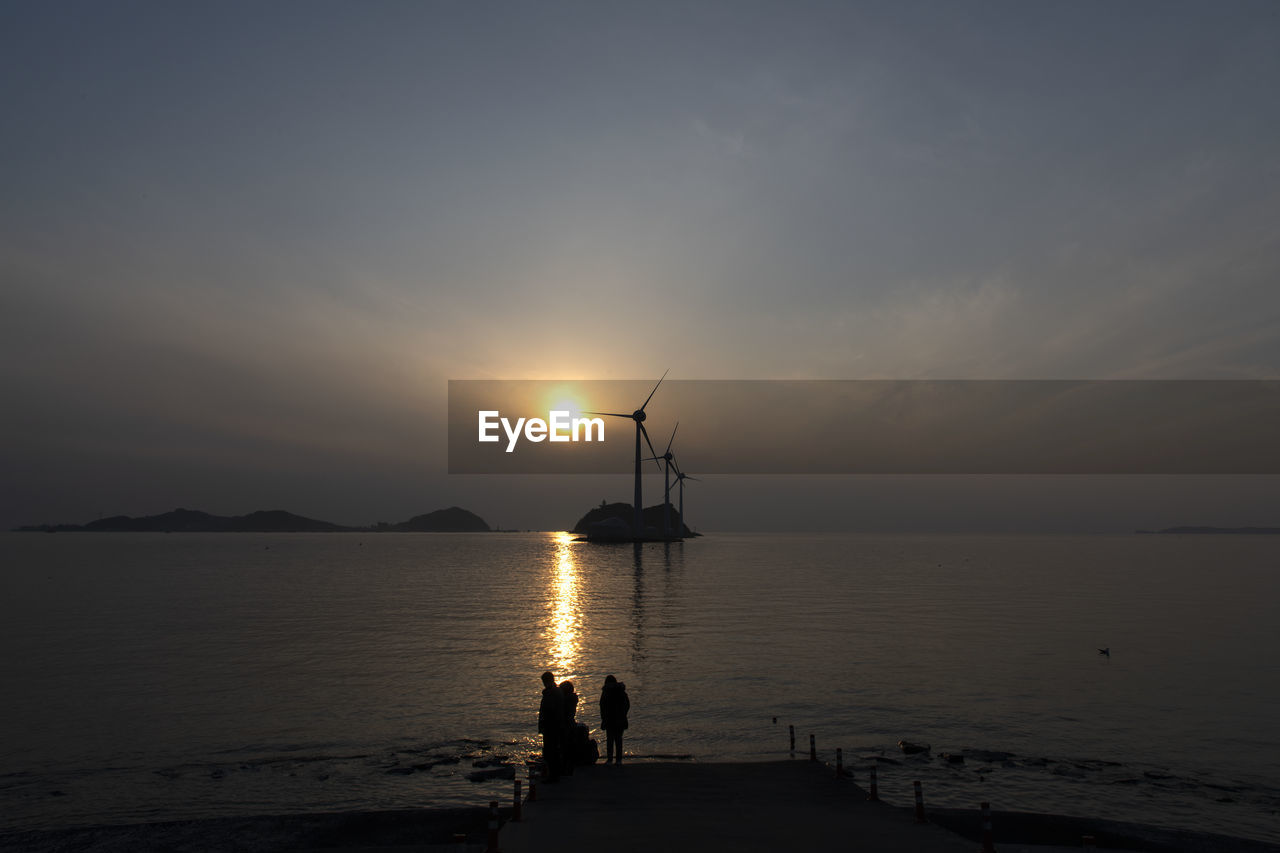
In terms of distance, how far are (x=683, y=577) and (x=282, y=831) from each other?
12581 cm

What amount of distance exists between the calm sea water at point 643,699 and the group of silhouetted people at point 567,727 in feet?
14.0

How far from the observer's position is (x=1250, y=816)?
22719mm

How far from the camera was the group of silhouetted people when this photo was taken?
19516mm

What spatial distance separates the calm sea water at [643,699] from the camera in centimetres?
2508

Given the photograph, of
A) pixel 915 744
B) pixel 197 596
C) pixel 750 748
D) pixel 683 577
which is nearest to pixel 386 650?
pixel 750 748

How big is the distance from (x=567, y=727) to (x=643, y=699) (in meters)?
19.1

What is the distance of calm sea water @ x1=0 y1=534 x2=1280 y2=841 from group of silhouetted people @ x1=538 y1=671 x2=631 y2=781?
14.0 ft

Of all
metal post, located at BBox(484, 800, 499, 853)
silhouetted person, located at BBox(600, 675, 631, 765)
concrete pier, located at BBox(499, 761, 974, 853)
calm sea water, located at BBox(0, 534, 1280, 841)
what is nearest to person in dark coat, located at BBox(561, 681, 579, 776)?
concrete pier, located at BBox(499, 761, 974, 853)

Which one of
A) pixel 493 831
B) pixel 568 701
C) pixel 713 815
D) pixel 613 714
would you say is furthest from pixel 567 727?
pixel 493 831

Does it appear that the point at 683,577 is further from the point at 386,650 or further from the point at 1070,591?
the point at 386,650

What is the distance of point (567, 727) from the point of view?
20531mm

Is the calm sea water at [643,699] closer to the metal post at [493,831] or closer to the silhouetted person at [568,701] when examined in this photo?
the silhouetted person at [568,701]

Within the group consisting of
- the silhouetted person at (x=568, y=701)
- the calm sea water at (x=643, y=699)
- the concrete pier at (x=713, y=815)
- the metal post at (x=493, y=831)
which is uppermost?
the silhouetted person at (x=568, y=701)

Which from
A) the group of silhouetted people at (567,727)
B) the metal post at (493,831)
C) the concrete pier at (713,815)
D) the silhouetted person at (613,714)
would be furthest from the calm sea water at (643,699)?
the metal post at (493,831)
